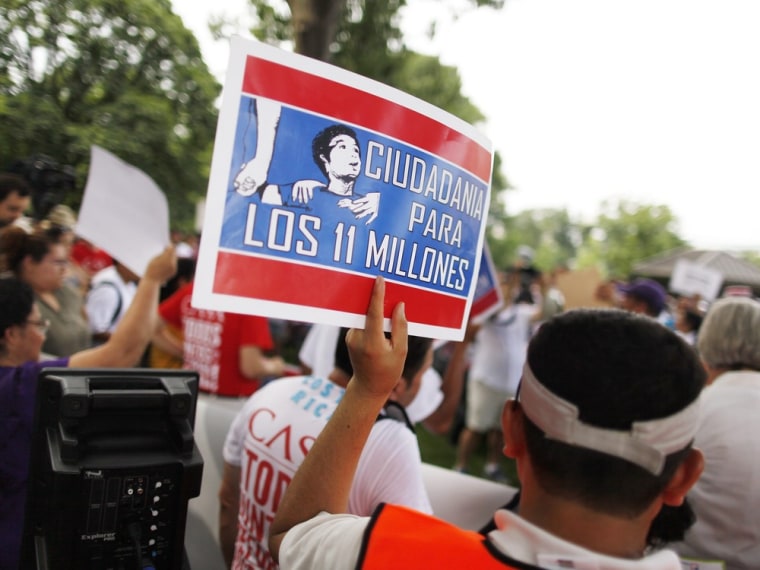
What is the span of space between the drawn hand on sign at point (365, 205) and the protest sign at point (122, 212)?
111cm

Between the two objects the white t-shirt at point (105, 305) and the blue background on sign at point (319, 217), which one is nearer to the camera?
the blue background on sign at point (319, 217)

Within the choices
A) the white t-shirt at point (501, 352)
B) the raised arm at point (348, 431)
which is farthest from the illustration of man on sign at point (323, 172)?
the white t-shirt at point (501, 352)

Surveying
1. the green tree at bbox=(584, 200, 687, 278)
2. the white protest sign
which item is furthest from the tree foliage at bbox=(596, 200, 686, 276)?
the white protest sign

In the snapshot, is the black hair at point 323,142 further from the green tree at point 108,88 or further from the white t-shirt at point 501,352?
the white t-shirt at point 501,352

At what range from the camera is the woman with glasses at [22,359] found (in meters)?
1.67

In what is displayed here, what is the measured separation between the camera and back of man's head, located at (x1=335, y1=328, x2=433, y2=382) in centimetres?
182

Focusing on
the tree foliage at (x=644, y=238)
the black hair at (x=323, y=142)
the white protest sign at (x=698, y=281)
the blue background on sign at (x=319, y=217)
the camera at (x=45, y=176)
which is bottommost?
the blue background on sign at (x=319, y=217)

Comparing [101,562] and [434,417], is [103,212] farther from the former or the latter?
[434,417]

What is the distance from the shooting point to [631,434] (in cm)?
84

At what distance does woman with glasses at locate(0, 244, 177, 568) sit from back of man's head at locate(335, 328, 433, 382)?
673mm

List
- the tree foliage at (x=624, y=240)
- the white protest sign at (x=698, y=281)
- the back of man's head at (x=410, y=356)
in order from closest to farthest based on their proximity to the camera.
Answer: the back of man's head at (x=410, y=356), the white protest sign at (x=698, y=281), the tree foliage at (x=624, y=240)

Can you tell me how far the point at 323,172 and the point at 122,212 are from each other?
117cm

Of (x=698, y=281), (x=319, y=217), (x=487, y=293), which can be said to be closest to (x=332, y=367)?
(x=487, y=293)

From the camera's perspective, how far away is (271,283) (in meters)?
1.07
